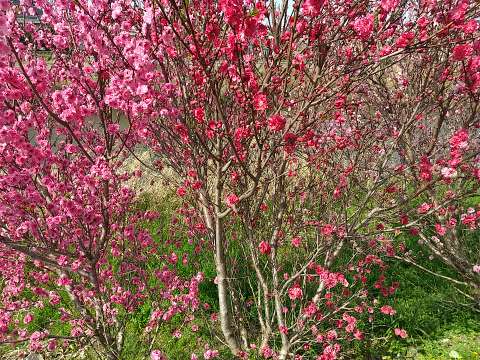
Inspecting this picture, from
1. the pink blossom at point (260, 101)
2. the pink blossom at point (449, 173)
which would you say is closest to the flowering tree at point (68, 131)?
the pink blossom at point (260, 101)

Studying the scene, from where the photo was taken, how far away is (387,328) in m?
4.69

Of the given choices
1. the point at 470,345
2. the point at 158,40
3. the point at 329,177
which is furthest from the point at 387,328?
the point at 158,40

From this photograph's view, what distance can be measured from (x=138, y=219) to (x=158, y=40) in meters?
3.26

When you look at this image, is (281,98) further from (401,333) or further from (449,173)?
(401,333)

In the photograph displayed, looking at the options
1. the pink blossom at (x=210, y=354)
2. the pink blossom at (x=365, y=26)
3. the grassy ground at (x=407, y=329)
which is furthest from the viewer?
the grassy ground at (x=407, y=329)

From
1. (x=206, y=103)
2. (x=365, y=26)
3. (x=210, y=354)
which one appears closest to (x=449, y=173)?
(x=365, y=26)

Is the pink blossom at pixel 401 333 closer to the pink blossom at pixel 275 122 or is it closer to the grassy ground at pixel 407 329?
the grassy ground at pixel 407 329

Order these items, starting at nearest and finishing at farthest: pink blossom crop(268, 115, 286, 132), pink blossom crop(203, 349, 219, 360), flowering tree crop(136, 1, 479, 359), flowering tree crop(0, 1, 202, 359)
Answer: pink blossom crop(268, 115, 286, 132), flowering tree crop(136, 1, 479, 359), flowering tree crop(0, 1, 202, 359), pink blossom crop(203, 349, 219, 360)

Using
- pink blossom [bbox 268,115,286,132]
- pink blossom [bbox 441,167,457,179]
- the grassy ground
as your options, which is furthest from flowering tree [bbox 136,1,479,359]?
the grassy ground

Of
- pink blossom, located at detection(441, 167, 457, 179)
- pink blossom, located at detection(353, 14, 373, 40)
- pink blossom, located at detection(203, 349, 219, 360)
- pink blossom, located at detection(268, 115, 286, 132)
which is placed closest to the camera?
pink blossom, located at detection(268, 115, 286, 132)

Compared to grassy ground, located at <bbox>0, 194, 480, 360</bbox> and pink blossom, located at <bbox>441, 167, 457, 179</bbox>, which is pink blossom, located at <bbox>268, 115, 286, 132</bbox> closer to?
pink blossom, located at <bbox>441, 167, 457, 179</bbox>

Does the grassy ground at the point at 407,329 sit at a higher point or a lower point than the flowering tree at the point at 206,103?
lower

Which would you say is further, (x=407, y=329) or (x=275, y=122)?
(x=407, y=329)

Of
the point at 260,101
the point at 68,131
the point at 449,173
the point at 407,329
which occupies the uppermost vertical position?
the point at 68,131
